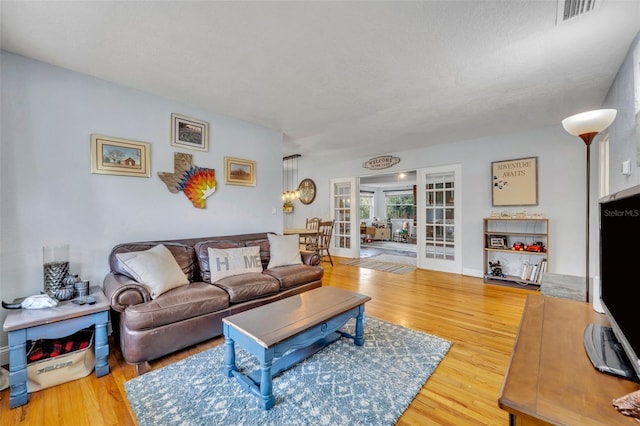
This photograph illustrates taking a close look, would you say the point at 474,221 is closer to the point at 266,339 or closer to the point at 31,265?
the point at 266,339

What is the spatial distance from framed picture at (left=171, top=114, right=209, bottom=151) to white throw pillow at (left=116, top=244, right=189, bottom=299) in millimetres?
1363

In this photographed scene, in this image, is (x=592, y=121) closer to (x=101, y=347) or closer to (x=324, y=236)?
(x=101, y=347)

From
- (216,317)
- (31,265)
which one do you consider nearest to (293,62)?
(216,317)

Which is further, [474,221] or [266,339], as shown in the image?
[474,221]

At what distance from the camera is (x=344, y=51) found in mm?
2129

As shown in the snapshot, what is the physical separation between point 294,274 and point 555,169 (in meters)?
4.14

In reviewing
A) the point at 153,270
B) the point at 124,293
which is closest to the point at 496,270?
the point at 153,270

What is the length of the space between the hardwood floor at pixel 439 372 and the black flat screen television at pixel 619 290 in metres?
0.85

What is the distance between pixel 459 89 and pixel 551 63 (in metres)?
0.73

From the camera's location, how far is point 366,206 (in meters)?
12.1

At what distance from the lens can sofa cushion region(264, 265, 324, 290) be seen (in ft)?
9.89

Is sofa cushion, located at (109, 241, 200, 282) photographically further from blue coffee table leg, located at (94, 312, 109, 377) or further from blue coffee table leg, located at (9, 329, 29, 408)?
Result: blue coffee table leg, located at (9, 329, 29, 408)

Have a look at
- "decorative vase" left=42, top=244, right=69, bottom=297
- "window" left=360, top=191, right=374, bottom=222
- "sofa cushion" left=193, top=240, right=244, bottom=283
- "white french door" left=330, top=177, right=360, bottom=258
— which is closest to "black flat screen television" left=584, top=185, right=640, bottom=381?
"sofa cushion" left=193, top=240, right=244, bottom=283

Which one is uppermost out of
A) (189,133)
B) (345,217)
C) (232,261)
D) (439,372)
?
(189,133)
